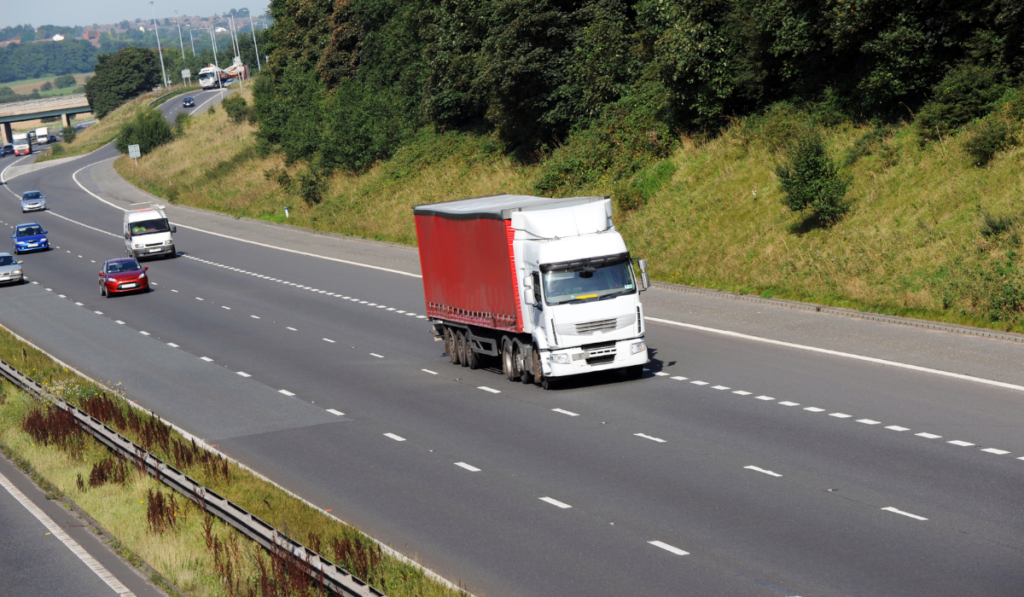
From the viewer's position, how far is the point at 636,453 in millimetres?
14906

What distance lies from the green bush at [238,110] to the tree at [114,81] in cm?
7868

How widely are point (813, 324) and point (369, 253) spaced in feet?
80.8

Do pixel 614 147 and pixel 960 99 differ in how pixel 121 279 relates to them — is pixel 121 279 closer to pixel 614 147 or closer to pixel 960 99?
pixel 614 147

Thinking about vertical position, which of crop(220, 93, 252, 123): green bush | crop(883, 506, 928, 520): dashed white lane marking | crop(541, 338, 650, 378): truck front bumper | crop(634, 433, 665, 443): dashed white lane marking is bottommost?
crop(634, 433, 665, 443): dashed white lane marking

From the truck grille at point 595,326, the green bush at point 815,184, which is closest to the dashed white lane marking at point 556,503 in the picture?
the truck grille at point 595,326

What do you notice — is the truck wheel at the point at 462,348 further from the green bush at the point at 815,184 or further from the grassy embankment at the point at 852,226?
the green bush at the point at 815,184

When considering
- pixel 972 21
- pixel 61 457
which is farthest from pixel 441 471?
pixel 972 21

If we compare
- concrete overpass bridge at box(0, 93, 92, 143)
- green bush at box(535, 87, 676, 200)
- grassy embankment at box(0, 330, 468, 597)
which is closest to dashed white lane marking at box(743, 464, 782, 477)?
grassy embankment at box(0, 330, 468, 597)

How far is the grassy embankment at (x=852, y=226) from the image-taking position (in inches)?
917

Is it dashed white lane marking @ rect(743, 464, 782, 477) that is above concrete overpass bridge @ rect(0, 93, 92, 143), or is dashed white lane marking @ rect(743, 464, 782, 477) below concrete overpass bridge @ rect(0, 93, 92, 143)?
below

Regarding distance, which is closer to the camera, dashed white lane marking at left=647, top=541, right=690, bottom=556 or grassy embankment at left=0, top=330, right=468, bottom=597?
grassy embankment at left=0, top=330, right=468, bottom=597

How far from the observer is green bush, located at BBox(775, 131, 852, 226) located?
28422 mm

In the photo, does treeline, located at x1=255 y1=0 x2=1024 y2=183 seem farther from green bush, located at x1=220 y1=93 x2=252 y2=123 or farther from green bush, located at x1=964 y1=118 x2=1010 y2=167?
green bush, located at x1=220 y1=93 x2=252 y2=123

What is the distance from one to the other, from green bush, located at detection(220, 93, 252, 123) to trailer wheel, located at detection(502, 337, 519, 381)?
8854 centimetres
